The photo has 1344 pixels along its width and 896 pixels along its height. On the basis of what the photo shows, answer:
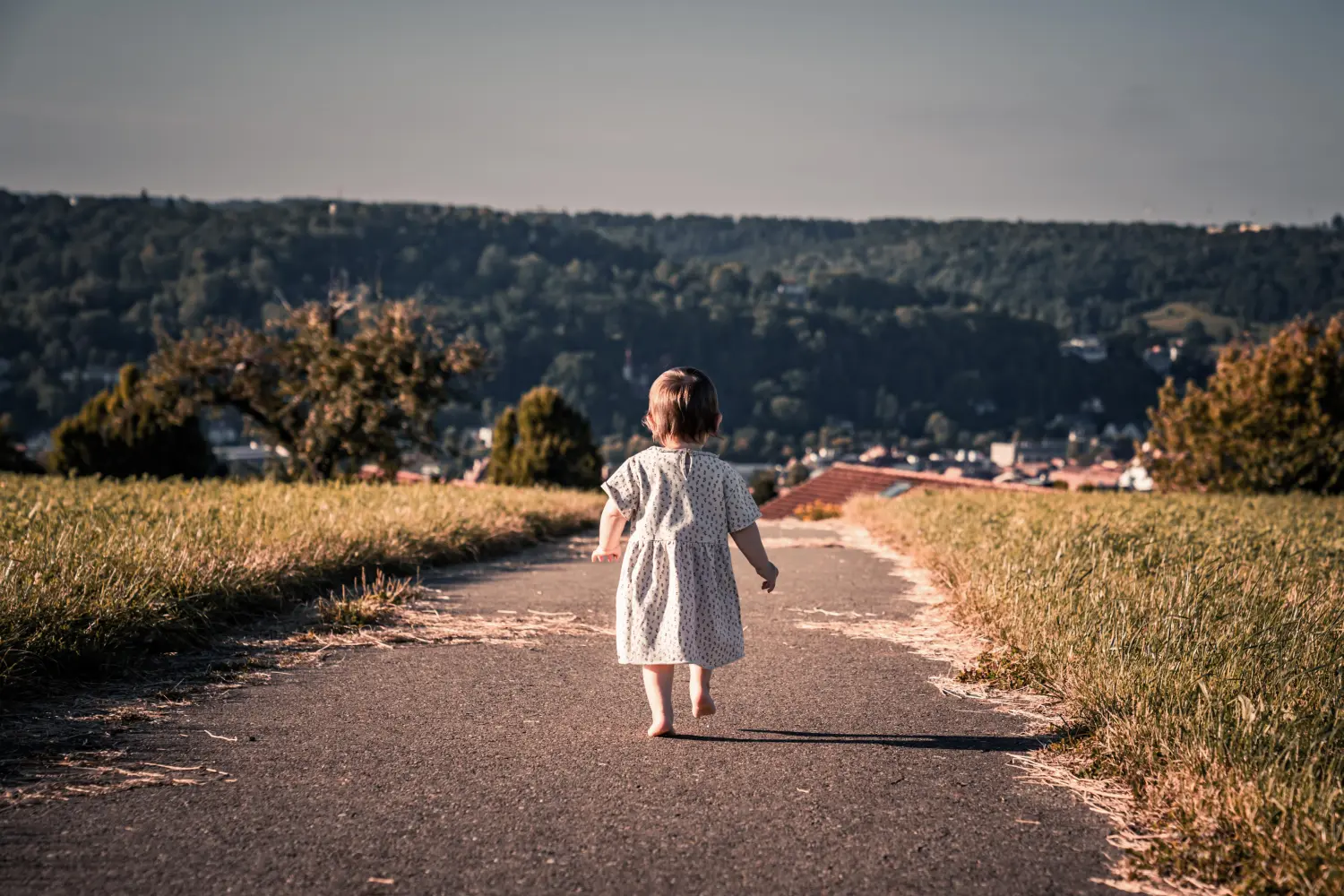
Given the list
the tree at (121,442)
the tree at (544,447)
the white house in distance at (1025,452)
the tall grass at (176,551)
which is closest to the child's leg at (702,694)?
the tall grass at (176,551)

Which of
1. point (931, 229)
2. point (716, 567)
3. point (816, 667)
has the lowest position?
point (816, 667)

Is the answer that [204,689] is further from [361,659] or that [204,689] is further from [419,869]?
[419,869]

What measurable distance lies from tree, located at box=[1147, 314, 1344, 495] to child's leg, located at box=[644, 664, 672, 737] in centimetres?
2144

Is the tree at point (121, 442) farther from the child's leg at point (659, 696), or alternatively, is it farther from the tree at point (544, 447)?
the child's leg at point (659, 696)

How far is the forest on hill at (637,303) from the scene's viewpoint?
89.9 metres

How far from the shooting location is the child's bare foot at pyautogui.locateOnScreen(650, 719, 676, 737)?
14.2ft

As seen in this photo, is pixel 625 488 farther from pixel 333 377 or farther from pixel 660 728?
pixel 333 377

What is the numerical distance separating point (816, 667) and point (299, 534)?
4533 millimetres

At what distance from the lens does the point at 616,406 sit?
3681 inches

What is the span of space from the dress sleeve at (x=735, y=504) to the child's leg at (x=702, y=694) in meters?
0.60

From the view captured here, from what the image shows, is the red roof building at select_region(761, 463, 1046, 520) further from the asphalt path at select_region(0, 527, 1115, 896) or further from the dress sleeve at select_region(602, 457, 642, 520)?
the dress sleeve at select_region(602, 457, 642, 520)

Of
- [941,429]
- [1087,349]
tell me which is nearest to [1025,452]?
[941,429]

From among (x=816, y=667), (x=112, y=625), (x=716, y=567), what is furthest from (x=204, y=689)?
(x=816, y=667)

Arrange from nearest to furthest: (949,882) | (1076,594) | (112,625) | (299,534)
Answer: (949,882) → (112,625) → (1076,594) → (299,534)
